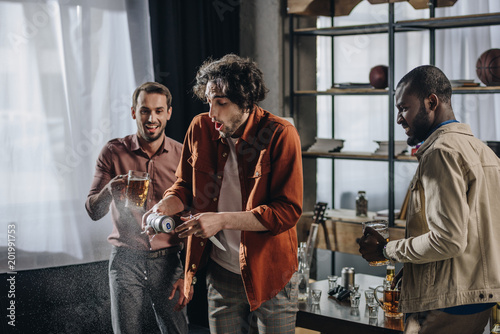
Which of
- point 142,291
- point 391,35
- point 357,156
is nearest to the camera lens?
point 142,291

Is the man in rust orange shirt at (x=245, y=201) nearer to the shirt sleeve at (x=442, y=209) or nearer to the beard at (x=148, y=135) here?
the shirt sleeve at (x=442, y=209)

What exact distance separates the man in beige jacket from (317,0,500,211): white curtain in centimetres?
276

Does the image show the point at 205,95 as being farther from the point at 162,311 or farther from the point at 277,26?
the point at 277,26

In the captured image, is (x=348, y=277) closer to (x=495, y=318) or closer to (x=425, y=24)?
(x=495, y=318)

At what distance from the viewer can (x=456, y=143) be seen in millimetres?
1738

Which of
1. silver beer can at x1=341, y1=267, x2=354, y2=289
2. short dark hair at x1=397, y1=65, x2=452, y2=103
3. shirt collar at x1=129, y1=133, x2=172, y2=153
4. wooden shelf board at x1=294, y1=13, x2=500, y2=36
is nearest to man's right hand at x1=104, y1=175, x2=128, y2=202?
shirt collar at x1=129, y1=133, x2=172, y2=153

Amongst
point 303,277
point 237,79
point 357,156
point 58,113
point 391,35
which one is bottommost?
point 303,277

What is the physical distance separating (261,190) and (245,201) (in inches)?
2.9

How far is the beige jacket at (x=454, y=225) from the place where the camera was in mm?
1699

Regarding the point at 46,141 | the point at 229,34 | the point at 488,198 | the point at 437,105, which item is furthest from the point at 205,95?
the point at 229,34

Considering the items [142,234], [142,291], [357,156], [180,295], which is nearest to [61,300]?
[142,291]

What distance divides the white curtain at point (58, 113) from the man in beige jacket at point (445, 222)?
1.87 meters

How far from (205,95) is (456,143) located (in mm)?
878

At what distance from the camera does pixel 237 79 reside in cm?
202
